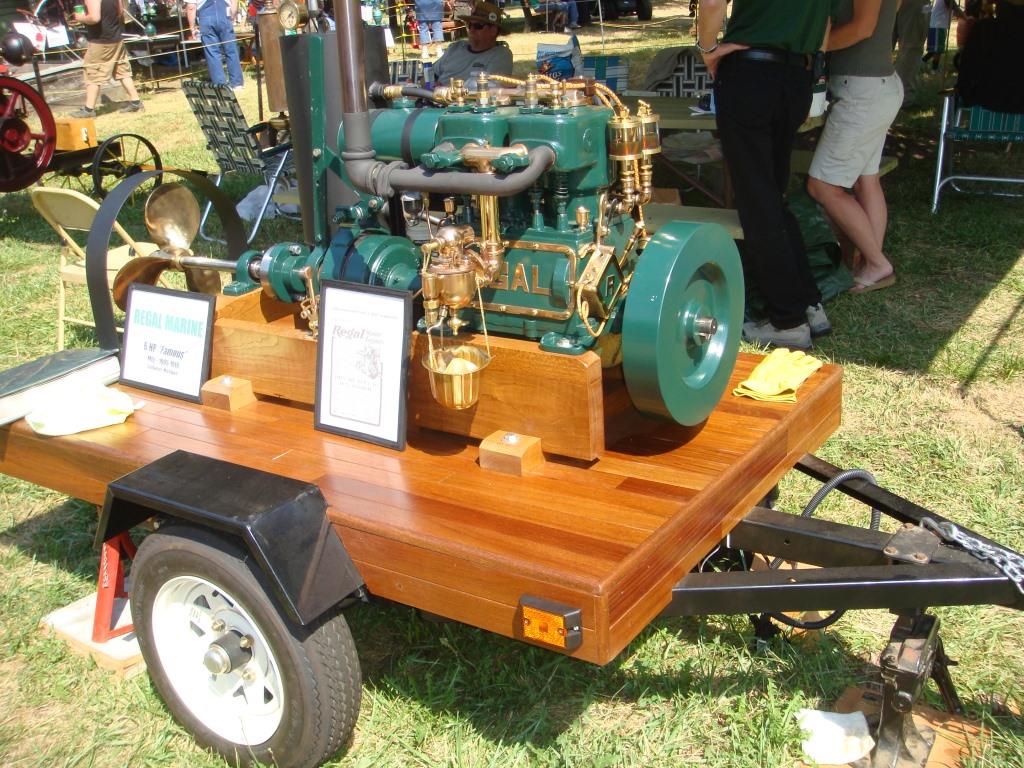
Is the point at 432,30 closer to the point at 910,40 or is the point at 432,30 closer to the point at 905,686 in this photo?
the point at 910,40

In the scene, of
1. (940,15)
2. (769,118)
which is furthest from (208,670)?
(940,15)

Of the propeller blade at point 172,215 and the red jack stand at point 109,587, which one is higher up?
the propeller blade at point 172,215

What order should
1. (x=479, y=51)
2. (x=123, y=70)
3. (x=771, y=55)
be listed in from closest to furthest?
(x=771, y=55)
(x=479, y=51)
(x=123, y=70)

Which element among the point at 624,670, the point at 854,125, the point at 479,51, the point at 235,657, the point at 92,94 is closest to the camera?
the point at 235,657

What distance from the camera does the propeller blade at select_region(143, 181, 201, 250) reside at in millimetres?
3049

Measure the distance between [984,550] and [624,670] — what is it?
0.91 meters

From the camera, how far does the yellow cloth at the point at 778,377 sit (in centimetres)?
240

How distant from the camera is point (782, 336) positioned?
4.17 metres

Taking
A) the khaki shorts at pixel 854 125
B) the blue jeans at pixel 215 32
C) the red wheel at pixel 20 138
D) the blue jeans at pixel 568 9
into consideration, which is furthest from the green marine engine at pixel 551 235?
the blue jeans at pixel 568 9

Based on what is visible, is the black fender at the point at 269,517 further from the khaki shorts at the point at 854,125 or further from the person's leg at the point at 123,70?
the person's leg at the point at 123,70

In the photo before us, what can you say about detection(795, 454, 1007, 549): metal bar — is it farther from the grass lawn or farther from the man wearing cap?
the man wearing cap

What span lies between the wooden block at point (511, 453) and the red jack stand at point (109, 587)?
0.96m

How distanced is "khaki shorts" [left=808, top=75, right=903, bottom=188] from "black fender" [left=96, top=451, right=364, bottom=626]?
133 inches

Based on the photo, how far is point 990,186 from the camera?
6359 mm
